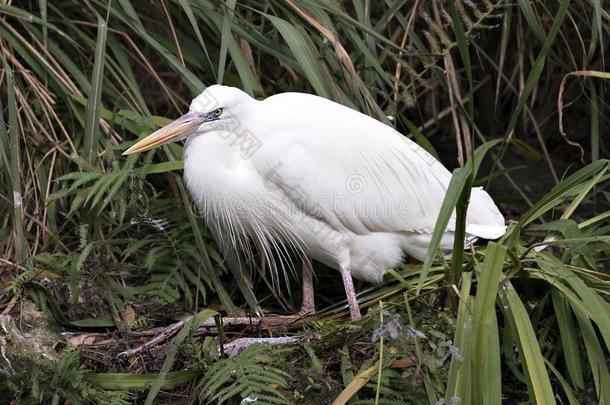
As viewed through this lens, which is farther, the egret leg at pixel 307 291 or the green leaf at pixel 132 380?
the egret leg at pixel 307 291

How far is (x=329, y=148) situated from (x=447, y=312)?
585mm

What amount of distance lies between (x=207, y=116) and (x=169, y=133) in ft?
0.39

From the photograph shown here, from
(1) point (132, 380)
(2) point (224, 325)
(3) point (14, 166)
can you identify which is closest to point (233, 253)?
(2) point (224, 325)

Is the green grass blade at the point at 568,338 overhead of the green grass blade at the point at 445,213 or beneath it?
beneath

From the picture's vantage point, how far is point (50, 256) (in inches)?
105

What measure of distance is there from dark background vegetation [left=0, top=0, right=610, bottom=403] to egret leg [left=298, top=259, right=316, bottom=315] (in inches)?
2.5

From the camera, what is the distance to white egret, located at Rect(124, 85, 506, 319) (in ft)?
8.34

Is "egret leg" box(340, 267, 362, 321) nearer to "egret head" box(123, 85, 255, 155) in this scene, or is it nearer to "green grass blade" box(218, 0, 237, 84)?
"egret head" box(123, 85, 255, 155)

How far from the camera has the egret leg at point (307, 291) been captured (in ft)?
9.36

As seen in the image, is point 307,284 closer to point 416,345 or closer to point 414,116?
point 416,345

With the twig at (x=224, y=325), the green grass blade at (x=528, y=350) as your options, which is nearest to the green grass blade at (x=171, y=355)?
the twig at (x=224, y=325)

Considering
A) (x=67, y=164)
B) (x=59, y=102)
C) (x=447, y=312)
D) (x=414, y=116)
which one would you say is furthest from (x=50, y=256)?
(x=414, y=116)

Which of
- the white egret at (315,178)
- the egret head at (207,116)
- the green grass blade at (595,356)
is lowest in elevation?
the green grass blade at (595,356)

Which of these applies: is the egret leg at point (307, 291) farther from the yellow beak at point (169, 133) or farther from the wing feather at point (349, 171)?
the yellow beak at point (169, 133)
